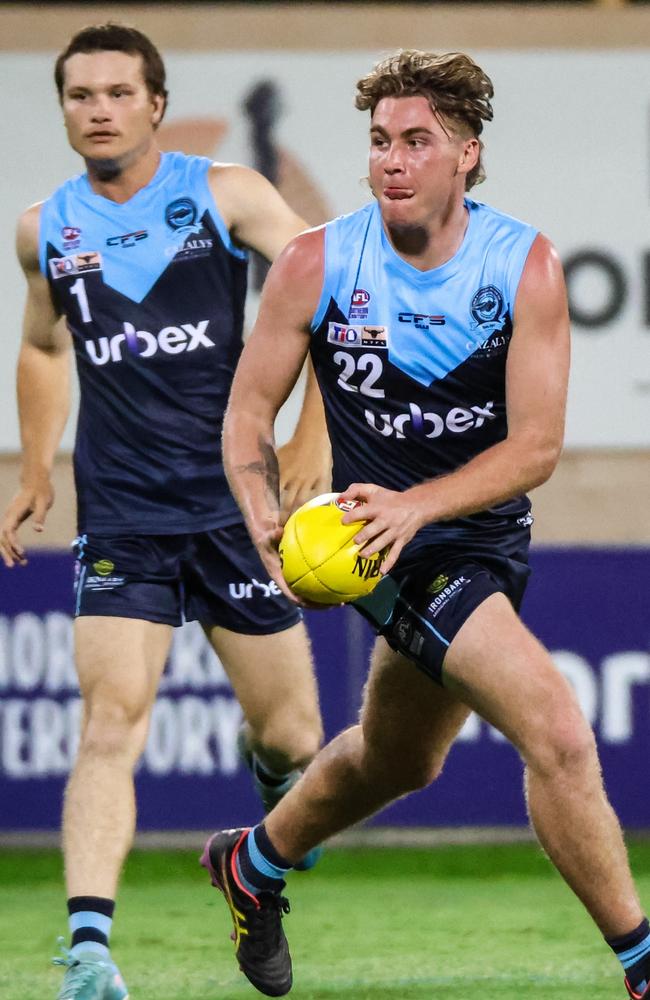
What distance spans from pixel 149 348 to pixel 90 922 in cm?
158

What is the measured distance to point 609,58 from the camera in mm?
9969

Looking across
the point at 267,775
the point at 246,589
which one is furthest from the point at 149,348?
the point at 267,775

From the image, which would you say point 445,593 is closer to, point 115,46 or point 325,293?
point 325,293

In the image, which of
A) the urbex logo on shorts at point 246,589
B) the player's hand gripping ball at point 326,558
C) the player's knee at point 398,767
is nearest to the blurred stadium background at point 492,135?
the urbex logo on shorts at point 246,589

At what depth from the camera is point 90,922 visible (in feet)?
14.5

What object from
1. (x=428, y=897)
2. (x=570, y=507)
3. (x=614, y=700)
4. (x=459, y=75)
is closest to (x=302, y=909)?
(x=428, y=897)

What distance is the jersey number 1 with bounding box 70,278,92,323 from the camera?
203 inches

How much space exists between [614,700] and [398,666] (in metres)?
3.45

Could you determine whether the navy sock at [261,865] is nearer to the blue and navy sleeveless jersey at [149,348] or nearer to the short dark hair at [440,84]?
the blue and navy sleeveless jersey at [149,348]

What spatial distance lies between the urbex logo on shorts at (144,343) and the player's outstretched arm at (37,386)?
0.23 m

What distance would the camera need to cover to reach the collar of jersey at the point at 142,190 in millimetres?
5258

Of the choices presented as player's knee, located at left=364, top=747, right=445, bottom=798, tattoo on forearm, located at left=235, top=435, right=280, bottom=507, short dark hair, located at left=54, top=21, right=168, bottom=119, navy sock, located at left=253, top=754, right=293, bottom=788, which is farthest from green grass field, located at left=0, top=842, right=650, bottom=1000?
short dark hair, located at left=54, top=21, right=168, bottom=119

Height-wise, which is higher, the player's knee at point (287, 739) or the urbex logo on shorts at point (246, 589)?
the urbex logo on shorts at point (246, 589)

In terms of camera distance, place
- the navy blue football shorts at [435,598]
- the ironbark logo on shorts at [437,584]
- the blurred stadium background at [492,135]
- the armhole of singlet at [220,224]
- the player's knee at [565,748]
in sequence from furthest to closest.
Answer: the blurred stadium background at [492,135] → the armhole of singlet at [220,224] → the ironbark logo on shorts at [437,584] → the navy blue football shorts at [435,598] → the player's knee at [565,748]
